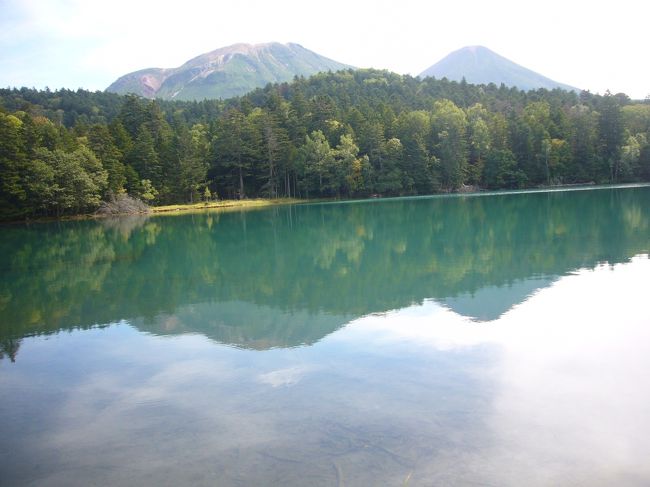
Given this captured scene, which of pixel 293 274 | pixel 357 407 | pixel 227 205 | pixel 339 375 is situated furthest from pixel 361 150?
pixel 357 407

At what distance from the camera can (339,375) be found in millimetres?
8531

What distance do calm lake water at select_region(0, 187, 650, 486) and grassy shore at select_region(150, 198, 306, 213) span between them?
175ft

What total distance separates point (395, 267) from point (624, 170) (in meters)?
79.0

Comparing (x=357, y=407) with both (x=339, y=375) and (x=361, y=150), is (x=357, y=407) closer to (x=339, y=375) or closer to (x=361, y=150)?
(x=339, y=375)

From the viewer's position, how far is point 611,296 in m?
12.7

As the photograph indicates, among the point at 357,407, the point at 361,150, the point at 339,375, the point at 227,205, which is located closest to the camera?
the point at 357,407

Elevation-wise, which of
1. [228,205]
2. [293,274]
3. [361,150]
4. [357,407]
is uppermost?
[361,150]

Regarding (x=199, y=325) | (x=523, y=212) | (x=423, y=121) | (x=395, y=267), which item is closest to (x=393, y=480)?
(x=199, y=325)

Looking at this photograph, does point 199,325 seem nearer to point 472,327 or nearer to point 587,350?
point 472,327

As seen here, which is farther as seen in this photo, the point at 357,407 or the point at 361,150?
the point at 361,150

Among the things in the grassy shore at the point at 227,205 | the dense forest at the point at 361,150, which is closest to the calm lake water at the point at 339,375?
the grassy shore at the point at 227,205

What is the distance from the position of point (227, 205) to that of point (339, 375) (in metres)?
69.1

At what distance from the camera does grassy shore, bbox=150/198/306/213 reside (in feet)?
234

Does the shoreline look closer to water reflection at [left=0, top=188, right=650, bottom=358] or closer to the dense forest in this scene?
the dense forest
